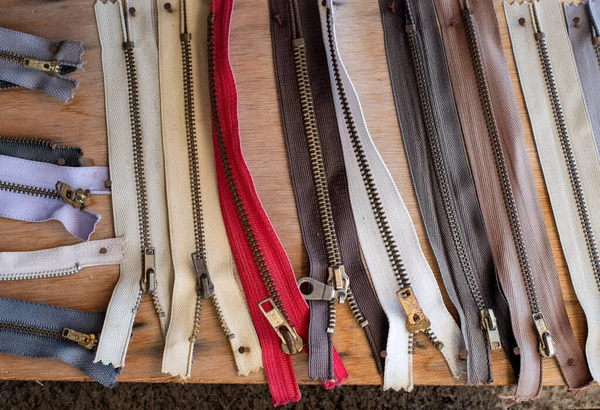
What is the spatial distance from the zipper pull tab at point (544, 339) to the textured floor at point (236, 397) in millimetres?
478

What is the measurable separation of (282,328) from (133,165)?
1.37 feet

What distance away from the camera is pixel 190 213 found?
3.31 feet

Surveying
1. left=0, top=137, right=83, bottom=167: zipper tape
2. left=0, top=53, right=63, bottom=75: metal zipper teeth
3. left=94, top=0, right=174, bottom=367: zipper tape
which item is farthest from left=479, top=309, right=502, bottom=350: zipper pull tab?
left=0, top=53, right=63, bottom=75: metal zipper teeth

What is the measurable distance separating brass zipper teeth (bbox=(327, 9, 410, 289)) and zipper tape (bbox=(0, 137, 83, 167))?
1.70ft

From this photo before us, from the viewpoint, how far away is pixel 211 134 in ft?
3.39

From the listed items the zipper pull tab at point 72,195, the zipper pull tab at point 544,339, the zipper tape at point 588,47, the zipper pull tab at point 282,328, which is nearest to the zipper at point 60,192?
the zipper pull tab at point 72,195

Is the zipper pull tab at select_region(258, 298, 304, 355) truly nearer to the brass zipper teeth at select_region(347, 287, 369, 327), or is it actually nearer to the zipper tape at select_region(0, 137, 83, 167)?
the brass zipper teeth at select_region(347, 287, 369, 327)

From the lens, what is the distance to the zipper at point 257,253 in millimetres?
959

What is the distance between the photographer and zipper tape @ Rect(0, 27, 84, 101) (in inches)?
40.6

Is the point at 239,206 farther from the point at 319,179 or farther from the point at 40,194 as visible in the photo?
the point at 40,194

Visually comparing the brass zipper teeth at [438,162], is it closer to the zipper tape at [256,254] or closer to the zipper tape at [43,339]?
the zipper tape at [256,254]

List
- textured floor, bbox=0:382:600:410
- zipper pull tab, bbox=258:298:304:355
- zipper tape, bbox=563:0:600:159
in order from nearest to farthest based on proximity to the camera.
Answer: zipper pull tab, bbox=258:298:304:355
zipper tape, bbox=563:0:600:159
textured floor, bbox=0:382:600:410

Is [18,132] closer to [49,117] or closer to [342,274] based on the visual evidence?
[49,117]

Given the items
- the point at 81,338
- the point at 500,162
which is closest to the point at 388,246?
the point at 500,162
